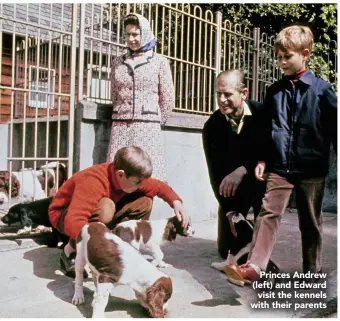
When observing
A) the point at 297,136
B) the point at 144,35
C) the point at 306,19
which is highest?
the point at 306,19

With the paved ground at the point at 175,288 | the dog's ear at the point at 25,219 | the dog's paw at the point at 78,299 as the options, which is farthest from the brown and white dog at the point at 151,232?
the dog's ear at the point at 25,219

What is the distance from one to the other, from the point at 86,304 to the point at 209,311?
1.91ft

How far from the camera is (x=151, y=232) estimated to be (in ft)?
8.86

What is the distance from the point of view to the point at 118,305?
6.70 feet

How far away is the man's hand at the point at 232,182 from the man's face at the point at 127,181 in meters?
0.67

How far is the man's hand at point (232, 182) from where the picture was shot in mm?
2625

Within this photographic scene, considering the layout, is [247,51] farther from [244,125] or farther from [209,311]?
[209,311]

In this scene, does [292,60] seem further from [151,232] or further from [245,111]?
[151,232]

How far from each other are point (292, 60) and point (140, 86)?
4.28 ft

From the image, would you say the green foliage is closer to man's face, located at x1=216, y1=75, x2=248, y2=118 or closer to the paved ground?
the paved ground

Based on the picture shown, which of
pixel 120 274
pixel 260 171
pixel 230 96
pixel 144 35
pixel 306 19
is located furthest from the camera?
pixel 306 19

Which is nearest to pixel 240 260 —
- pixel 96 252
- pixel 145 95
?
pixel 96 252

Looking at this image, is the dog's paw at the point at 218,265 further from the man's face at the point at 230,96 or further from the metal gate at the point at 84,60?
the metal gate at the point at 84,60

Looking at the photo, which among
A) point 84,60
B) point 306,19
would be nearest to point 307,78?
point 84,60
